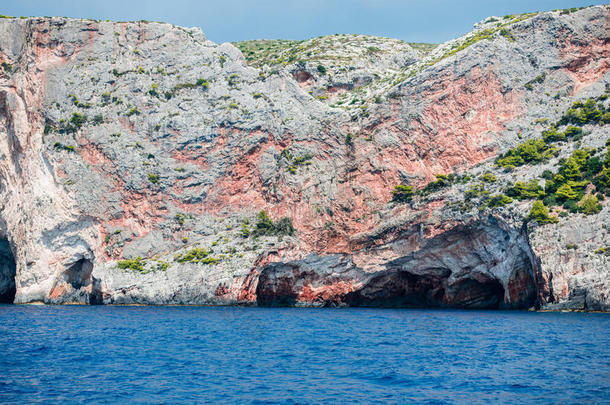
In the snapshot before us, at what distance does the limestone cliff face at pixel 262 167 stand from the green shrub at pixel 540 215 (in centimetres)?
220

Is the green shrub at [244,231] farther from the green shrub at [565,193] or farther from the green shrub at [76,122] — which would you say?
the green shrub at [565,193]

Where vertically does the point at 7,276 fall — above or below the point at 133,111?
below

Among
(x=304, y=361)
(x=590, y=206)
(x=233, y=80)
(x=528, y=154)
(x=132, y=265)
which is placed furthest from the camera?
(x=233, y=80)

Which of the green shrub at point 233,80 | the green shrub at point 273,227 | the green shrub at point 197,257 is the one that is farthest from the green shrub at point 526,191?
the green shrub at point 233,80

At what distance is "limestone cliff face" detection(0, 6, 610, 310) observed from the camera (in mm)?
53250

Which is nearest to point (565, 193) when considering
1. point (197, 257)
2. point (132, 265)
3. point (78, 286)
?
point (197, 257)

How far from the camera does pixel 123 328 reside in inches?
1316

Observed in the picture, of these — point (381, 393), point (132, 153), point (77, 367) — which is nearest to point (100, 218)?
point (132, 153)

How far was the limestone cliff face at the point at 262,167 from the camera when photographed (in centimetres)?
5325

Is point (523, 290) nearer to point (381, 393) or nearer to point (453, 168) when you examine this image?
point (453, 168)

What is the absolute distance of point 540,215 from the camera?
45.3 m

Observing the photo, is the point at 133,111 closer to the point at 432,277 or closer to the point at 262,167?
the point at 262,167

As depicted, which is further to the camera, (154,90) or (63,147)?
(154,90)

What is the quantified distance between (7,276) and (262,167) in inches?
1279
